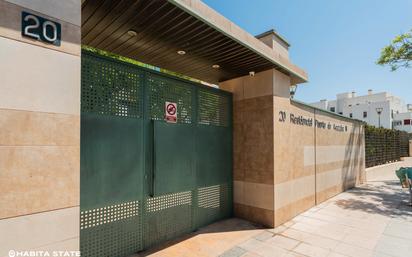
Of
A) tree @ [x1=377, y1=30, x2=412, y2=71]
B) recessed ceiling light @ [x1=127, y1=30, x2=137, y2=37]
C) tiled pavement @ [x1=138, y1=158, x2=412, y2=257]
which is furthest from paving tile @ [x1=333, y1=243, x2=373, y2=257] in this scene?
tree @ [x1=377, y1=30, x2=412, y2=71]

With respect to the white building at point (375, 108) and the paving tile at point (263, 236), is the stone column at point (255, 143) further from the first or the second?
the white building at point (375, 108)

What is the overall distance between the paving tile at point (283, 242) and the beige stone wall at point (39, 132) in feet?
11.3

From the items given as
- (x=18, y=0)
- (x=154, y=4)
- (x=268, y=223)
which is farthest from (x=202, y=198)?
(x=18, y=0)

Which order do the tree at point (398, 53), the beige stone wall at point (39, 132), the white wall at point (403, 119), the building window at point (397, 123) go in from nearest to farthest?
the beige stone wall at point (39, 132) → the tree at point (398, 53) → the white wall at point (403, 119) → the building window at point (397, 123)

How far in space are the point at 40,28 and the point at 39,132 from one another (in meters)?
0.98

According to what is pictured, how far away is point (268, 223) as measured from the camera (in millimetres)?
5074

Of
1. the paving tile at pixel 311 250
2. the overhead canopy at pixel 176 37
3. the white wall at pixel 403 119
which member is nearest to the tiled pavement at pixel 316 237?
the paving tile at pixel 311 250

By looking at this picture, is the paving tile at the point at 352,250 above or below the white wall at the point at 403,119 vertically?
A: below

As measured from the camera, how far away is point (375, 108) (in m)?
39.8

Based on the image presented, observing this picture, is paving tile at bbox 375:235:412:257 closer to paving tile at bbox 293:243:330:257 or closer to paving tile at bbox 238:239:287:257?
paving tile at bbox 293:243:330:257

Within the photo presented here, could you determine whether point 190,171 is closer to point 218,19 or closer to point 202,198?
point 202,198

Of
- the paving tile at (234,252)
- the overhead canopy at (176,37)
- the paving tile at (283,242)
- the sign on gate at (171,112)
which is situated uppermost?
the overhead canopy at (176,37)

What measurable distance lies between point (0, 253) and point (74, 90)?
1544 mm

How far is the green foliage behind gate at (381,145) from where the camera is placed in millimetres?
12046
